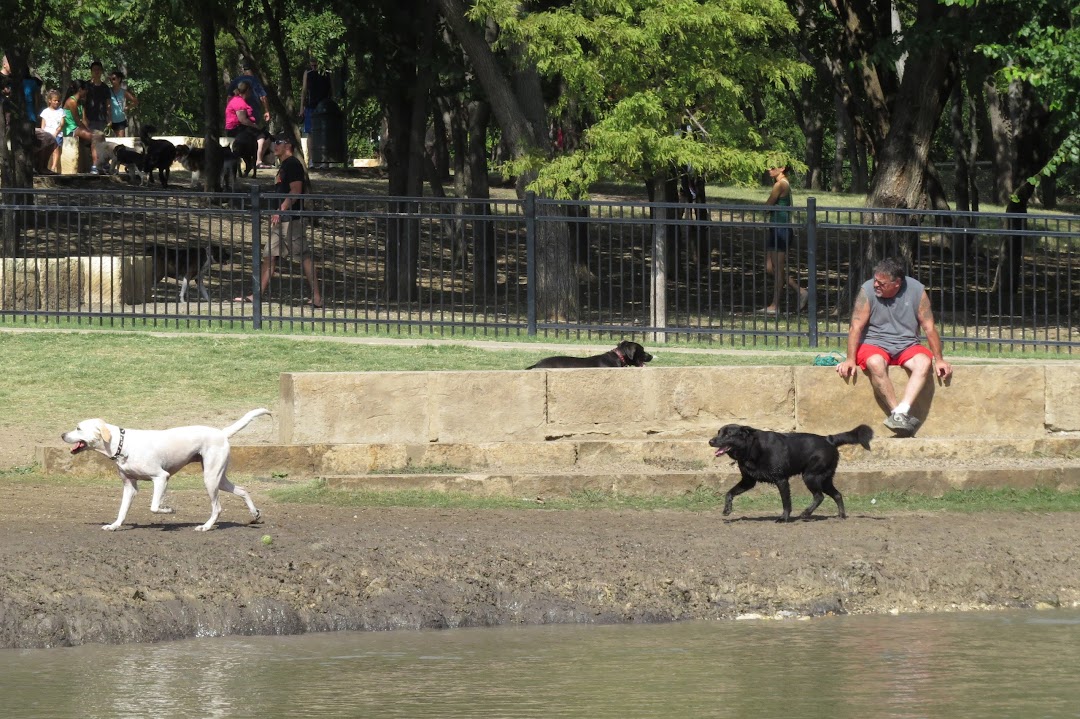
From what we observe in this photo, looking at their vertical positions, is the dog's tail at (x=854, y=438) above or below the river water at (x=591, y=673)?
above

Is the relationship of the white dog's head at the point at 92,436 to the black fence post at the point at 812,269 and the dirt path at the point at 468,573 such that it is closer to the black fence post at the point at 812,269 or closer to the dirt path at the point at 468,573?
the dirt path at the point at 468,573

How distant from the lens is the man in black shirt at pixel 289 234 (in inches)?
761

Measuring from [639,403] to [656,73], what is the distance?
6.70 m

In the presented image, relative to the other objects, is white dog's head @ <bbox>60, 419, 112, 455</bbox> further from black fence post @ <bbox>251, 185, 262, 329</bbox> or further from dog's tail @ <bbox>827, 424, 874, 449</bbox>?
black fence post @ <bbox>251, 185, 262, 329</bbox>

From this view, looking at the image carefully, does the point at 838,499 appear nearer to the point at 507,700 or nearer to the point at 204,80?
the point at 507,700

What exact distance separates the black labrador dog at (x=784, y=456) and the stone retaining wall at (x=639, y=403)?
2242mm

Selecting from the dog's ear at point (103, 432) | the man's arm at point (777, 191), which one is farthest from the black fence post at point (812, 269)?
the dog's ear at point (103, 432)

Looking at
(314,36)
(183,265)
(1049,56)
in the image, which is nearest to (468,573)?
(183,265)

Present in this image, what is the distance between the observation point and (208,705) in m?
7.87

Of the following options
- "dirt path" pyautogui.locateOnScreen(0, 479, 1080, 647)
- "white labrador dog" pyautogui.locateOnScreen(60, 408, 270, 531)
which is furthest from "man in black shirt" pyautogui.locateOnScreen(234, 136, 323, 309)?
"white labrador dog" pyautogui.locateOnScreen(60, 408, 270, 531)

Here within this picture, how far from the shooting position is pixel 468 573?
9969 mm

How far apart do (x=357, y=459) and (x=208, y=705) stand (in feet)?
17.2

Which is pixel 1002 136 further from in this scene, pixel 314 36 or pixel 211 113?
pixel 211 113

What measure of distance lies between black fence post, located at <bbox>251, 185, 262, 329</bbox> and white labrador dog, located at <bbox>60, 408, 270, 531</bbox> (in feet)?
28.8
